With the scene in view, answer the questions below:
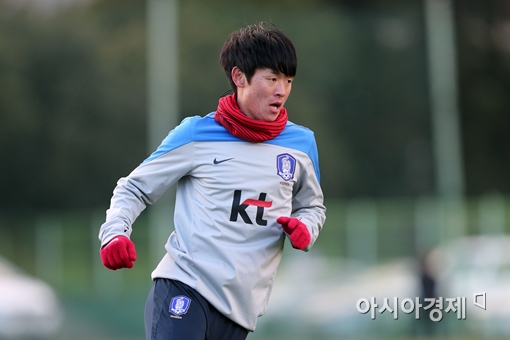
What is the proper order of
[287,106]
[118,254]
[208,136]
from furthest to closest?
[287,106], [208,136], [118,254]

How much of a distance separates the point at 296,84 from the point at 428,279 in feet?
24.0

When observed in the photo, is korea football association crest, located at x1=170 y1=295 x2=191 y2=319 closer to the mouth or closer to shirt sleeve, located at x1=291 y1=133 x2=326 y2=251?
shirt sleeve, located at x1=291 y1=133 x2=326 y2=251

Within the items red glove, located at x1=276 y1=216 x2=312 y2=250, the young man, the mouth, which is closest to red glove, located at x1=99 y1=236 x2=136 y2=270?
the young man

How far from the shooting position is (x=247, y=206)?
146 inches

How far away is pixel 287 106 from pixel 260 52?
14.2m

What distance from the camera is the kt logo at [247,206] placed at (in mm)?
3699

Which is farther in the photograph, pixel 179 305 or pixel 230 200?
pixel 230 200

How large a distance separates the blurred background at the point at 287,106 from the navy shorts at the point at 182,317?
9.86 m

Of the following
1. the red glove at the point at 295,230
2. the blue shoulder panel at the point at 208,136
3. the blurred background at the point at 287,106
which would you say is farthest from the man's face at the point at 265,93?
the blurred background at the point at 287,106

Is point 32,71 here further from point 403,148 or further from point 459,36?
point 459,36

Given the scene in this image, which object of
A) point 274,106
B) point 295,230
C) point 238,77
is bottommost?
point 295,230

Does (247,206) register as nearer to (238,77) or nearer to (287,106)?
(238,77)

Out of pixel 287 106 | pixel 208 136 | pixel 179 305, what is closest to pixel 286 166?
pixel 208 136

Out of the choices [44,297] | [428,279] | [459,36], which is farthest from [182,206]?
[459,36]
